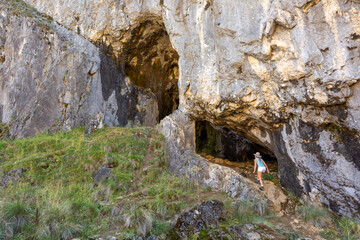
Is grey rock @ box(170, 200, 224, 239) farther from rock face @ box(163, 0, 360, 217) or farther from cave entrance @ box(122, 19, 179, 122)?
cave entrance @ box(122, 19, 179, 122)

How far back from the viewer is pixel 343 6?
5.30m

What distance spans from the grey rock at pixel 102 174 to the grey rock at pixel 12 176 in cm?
236

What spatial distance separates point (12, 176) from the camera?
7.56m

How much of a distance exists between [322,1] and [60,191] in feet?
26.7

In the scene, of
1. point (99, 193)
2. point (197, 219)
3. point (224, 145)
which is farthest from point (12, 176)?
point (224, 145)

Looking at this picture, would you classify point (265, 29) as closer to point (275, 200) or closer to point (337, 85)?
point (337, 85)

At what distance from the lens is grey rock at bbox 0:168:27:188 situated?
731 cm

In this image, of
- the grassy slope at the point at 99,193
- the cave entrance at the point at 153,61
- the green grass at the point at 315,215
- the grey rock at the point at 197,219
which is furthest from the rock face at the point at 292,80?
the cave entrance at the point at 153,61

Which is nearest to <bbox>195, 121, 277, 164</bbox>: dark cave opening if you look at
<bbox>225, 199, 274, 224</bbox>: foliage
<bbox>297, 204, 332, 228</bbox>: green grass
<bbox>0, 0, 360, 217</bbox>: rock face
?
<bbox>0, 0, 360, 217</bbox>: rock face

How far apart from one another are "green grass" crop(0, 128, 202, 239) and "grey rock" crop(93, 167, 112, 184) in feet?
0.52

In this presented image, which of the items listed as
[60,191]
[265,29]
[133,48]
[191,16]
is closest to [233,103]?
[265,29]

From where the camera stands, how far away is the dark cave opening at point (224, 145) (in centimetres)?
1416

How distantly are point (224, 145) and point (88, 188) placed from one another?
29.7ft

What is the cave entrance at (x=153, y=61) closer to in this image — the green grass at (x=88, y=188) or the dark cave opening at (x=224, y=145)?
the dark cave opening at (x=224, y=145)
